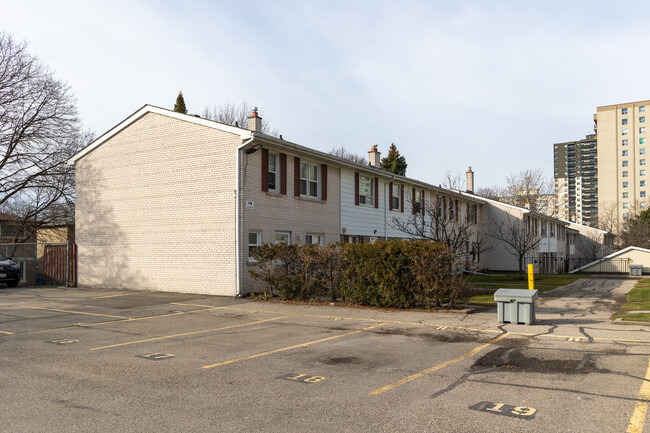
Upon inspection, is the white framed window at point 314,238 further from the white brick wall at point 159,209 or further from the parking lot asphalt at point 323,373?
the parking lot asphalt at point 323,373

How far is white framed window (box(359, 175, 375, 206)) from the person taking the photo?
23750mm

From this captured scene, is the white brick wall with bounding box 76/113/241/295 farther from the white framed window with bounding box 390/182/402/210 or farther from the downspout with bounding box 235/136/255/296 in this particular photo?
the white framed window with bounding box 390/182/402/210

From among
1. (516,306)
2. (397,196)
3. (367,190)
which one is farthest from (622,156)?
(516,306)

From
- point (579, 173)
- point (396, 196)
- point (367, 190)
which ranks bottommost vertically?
point (396, 196)

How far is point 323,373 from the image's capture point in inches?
268

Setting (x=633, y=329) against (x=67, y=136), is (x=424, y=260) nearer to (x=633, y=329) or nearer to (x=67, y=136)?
(x=633, y=329)

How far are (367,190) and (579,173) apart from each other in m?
157

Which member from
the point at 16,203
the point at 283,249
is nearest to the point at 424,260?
the point at 283,249

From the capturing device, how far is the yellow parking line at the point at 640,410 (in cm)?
459

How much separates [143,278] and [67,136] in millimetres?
12608

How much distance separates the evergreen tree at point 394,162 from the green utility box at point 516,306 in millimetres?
40468

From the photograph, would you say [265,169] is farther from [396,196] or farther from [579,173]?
[579,173]

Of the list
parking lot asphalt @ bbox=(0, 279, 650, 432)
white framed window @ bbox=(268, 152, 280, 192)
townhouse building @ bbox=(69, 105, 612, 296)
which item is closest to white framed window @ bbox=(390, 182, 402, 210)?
townhouse building @ bbox=(69, 105, 612, 296)

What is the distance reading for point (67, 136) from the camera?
27234 millimetres
